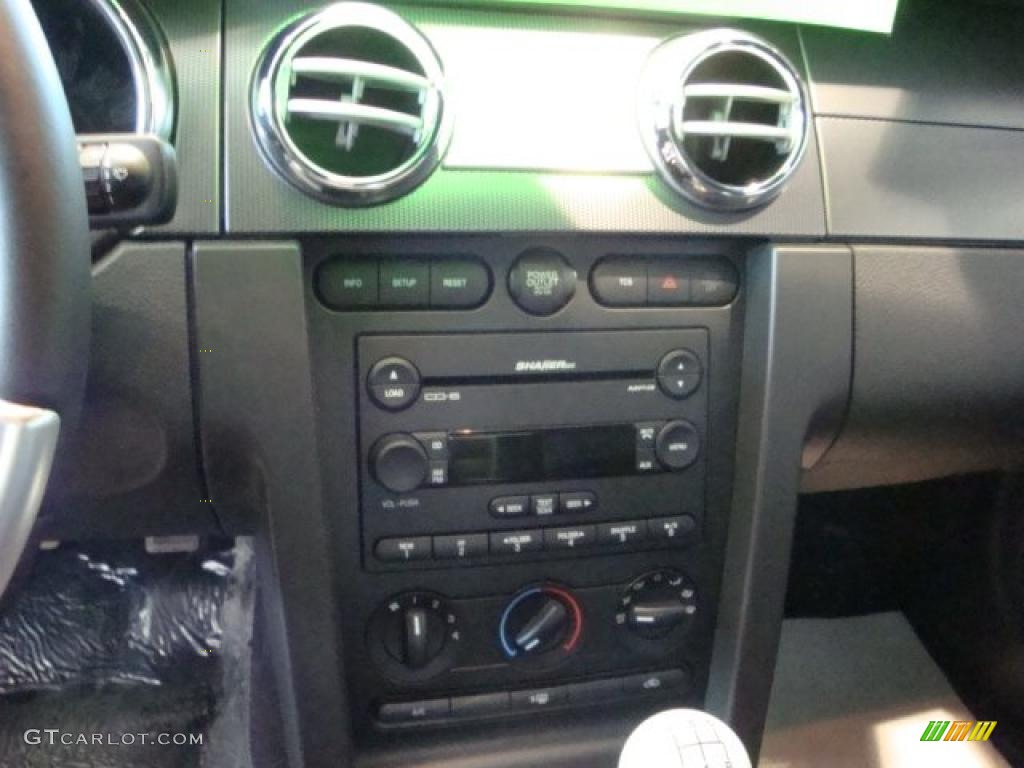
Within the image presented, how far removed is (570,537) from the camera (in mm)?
662

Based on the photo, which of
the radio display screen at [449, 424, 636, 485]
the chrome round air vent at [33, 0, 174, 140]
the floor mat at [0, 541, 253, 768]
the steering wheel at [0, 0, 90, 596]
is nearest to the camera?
the steering wheel at [0, 0, 90, 596]

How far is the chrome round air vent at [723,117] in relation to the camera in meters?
0.60

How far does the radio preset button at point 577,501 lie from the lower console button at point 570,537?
0.6 inches

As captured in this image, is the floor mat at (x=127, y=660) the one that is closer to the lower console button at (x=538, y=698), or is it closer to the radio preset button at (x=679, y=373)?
the lower console button at (x=538, y=698)

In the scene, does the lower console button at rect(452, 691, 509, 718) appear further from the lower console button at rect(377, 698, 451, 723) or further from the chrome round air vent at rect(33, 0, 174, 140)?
the chrome round air vent at rect(33, 0, 174, 140)

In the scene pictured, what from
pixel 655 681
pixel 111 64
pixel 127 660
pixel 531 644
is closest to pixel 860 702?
pixel 655 681

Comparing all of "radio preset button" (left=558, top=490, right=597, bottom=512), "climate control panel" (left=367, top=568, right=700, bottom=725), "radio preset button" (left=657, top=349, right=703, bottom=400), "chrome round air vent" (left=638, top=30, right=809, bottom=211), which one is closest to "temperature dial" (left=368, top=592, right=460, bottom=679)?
"climate control panel" (left=367, top=568, right=700, bottom=725)

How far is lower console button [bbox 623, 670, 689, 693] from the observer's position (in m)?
0.72

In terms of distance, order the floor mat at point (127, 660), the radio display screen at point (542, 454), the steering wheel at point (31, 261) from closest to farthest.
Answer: the steering wheel at point (31, 261), the radio display screen at point (542, 454), the floor mat at point (127, 660)

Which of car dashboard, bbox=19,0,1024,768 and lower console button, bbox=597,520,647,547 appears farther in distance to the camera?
lower console button, bbox=597,520,647,547

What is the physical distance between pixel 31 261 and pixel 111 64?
0.71 ft

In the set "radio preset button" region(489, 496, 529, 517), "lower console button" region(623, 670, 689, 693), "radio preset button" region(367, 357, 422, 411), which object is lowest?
"lower console button" region(623, 670, 689, 693)

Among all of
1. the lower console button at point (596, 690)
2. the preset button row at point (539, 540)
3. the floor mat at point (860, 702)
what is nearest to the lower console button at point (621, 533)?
the preset button row at point (539, 540)

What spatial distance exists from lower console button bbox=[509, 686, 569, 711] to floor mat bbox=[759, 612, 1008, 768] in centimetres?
27
